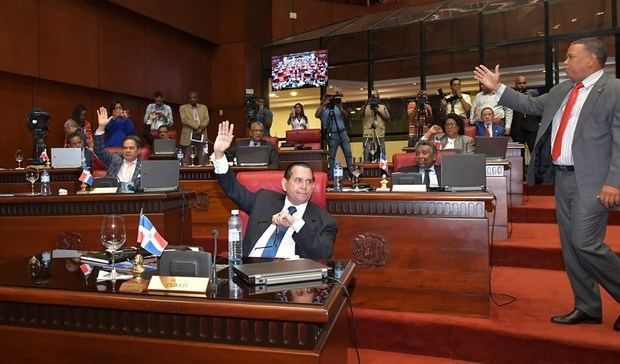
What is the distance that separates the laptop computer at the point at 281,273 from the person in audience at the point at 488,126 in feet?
15.9

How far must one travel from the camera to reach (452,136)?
5137 mm

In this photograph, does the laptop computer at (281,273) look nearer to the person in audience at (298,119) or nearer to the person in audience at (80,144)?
the person in audience at (80,144)

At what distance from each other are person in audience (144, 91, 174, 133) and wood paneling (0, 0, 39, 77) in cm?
175

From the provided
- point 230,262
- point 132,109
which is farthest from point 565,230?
point 132,109

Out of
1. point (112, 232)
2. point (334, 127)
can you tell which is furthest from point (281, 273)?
point (334, 127)

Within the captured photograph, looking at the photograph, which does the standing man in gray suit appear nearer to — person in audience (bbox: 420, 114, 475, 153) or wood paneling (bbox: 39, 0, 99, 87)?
person in audience (bbox: 420, 114, 475, 153)

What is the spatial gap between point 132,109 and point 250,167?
4.73 m

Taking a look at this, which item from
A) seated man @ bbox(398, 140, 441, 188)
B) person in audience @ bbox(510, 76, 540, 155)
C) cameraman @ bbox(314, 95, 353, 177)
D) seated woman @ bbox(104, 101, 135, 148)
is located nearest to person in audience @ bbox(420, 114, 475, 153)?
seated man @ bbox(398, 140, 441, 188)

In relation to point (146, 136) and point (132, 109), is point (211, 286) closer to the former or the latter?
point (146, 136)

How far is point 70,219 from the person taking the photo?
10.9ft

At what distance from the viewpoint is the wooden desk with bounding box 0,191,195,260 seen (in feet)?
10.6

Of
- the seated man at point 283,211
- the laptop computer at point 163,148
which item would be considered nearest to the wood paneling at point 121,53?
the laptop computer at point 163,148

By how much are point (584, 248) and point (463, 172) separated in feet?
2.54

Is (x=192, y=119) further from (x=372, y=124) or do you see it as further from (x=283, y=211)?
(x=283, y=211)
